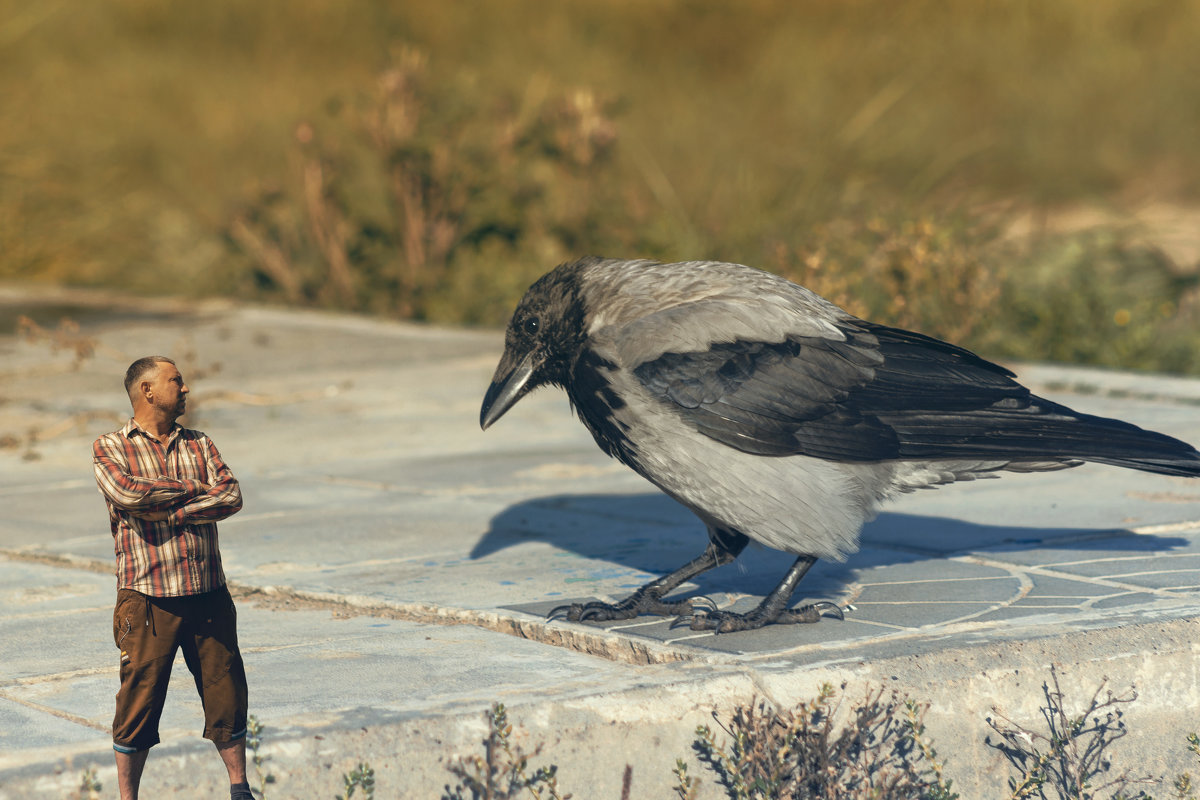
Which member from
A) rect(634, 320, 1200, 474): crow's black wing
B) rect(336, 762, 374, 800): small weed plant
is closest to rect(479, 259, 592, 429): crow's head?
rect(634, 320, 1200, 474): crow's black wing

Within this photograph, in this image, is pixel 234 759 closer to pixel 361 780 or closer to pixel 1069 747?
pixel 361 780

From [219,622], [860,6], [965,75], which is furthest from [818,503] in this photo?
[860,6]

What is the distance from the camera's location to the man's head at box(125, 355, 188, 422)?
116 inches

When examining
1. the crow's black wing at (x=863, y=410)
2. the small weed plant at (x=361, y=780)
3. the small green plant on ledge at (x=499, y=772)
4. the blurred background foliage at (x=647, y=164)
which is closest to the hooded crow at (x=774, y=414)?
the crow's black wing at (x=863, y=410)

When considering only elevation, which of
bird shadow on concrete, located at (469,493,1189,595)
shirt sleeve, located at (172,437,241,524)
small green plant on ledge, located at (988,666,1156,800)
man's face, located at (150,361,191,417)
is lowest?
small green plant on ledge, located at (988,666,1156,800)

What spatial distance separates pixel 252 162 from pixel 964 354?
577 inches

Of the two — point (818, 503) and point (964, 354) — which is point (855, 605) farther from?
point (964, 354)

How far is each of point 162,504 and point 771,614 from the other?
6.19ft

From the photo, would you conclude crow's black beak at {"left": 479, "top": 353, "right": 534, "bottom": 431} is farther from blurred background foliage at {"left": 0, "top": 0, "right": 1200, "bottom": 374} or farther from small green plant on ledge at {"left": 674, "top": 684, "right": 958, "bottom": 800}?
blurred background foliage at {"left": 0, "top": 0, "right": 1200, "bottom": 374}

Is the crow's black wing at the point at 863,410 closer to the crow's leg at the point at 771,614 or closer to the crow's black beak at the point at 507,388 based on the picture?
the crow's leg at the point at 771,614

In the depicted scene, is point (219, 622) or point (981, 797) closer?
point (219, 622)

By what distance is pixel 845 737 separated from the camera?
3465 mm

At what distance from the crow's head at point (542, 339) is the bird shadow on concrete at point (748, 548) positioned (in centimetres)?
75

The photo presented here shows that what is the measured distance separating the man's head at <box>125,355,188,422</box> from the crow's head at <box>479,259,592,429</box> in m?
1.59
